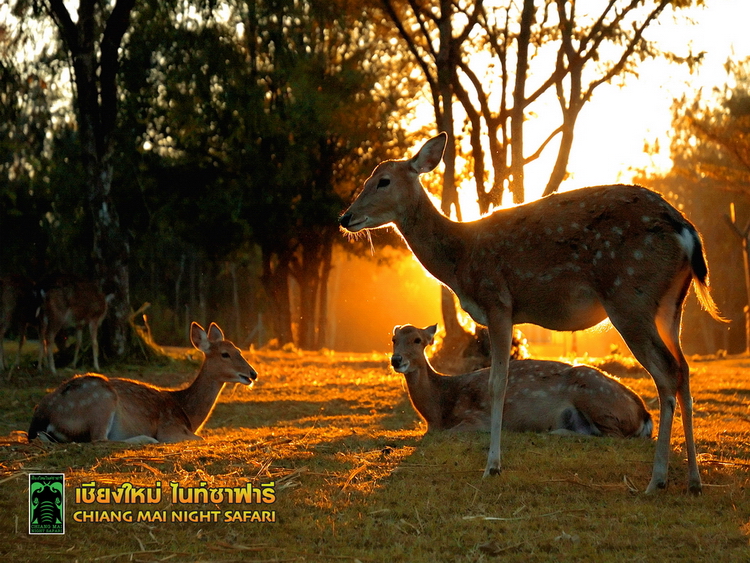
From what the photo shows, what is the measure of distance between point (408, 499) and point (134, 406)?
4362mm

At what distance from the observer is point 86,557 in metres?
5.12

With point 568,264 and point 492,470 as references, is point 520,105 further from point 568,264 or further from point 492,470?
point 492,470

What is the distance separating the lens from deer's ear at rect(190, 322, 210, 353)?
11.3 m

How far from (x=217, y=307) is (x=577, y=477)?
47.6 metres

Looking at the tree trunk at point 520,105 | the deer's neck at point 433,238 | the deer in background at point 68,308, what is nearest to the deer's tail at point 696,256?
the deer's neck at point 433,238

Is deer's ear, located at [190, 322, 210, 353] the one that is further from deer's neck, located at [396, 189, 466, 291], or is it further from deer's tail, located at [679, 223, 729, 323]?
deer's tail, located at [679, 223, 729, 323]

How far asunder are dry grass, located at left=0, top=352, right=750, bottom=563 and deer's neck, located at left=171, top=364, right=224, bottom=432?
1.51 ft

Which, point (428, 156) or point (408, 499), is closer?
point (408, 499)

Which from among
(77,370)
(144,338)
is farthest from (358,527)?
(144,338)

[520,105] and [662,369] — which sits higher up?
→ [520,105]

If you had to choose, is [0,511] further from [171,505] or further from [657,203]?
[657,203]

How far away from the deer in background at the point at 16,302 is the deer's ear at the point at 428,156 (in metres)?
10.5

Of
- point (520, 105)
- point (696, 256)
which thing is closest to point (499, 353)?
point (696, 256)

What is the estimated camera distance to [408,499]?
6414 mm
